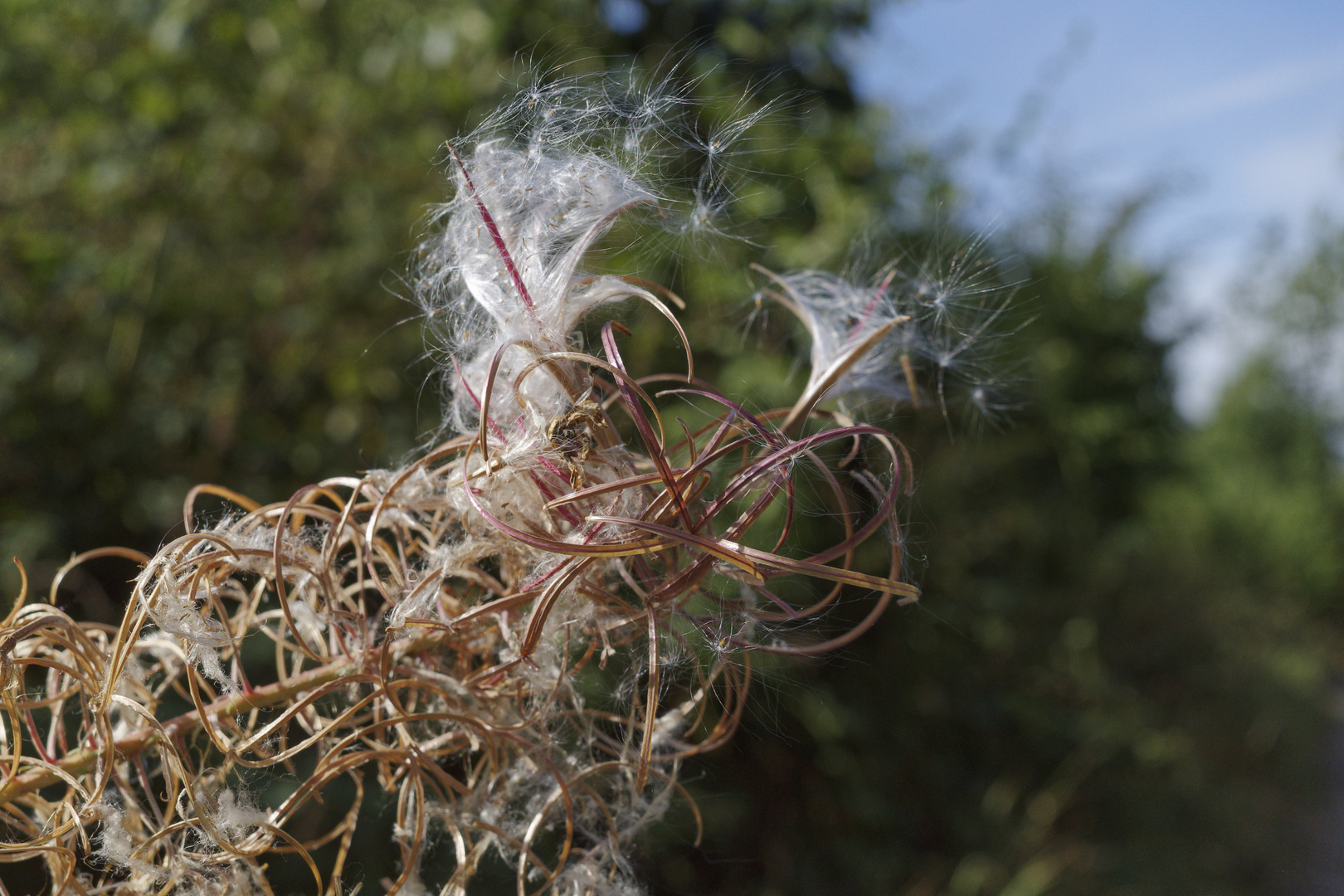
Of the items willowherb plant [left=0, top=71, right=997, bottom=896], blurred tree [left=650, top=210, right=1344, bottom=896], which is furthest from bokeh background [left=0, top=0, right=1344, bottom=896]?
willowherb plant [left=0, top=71, right=997, bottom=896]

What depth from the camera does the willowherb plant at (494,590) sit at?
283 millimetres

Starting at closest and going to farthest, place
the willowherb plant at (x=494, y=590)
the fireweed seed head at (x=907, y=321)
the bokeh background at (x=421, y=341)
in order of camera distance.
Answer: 1. the willowherb plant at (x=494, y=590)
2. the fireweed seed head at (x=907, y=321)
3. the bokeh background at (x=421, y=341)

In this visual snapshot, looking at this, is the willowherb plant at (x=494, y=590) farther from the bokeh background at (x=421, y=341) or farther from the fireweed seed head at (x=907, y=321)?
the bokeh background at (x=421, y=341)

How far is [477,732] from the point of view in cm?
35

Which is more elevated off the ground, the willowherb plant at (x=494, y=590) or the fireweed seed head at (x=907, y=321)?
the fireweed seed head at (x=907, y=321)

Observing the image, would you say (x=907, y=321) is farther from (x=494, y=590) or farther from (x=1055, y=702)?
(x=1055, y=702)

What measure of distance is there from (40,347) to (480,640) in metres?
1.30

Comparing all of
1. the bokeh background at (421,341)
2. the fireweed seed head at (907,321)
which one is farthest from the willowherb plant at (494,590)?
the bokeh background at (421,341)

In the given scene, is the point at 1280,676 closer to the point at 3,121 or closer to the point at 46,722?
the point at 46,722

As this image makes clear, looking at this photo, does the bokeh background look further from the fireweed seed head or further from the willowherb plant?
the willowherb plant

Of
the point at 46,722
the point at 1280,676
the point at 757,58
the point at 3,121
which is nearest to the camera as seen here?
the point at 46,722

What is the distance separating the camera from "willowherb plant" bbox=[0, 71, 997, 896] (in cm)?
28

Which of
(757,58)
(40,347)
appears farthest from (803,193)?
(40,347)

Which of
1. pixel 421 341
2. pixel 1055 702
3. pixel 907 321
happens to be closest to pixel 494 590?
pixel 907 321
